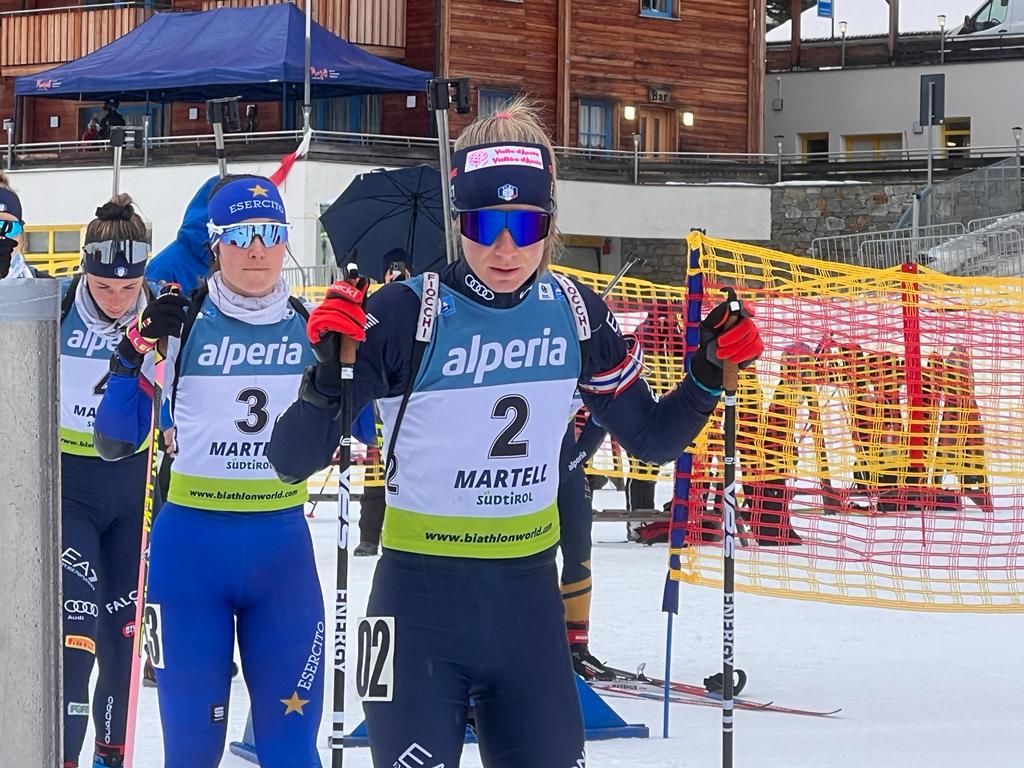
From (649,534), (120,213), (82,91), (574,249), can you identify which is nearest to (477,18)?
(574,249)

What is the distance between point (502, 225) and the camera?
3547mm

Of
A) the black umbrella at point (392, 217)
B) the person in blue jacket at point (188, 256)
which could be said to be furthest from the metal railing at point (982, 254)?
the person in blue jacket at point (188, 256)

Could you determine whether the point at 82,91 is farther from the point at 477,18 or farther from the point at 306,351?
the point at 306,351

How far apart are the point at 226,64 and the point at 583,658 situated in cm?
2219

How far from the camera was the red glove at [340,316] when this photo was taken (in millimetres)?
3311

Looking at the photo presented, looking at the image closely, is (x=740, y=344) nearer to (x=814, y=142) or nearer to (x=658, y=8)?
(x=658, y=8)

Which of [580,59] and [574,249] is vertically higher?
[580,59]

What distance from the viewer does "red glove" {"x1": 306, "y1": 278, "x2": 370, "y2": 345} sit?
3311 mm

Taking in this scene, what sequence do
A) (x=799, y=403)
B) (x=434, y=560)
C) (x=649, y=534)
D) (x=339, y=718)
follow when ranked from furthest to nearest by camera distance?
(x=649, y=534), (x=799, y=403), (x=339, y=718), (x=434, y=560)

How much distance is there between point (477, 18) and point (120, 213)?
25.4 m

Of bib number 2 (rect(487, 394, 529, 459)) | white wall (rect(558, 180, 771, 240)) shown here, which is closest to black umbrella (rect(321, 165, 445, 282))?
bib number 2 (rect(487, 394, 529, 459))

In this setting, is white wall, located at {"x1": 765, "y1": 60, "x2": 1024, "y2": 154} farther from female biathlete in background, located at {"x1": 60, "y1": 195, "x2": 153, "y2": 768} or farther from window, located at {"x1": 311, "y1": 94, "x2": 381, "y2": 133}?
female biathlete in background, located at {"x1": 60, "y1": 195, "x2": 153, "y2": 768}

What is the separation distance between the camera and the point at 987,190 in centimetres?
2819

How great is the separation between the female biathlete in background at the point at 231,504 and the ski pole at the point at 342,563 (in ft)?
1.96
